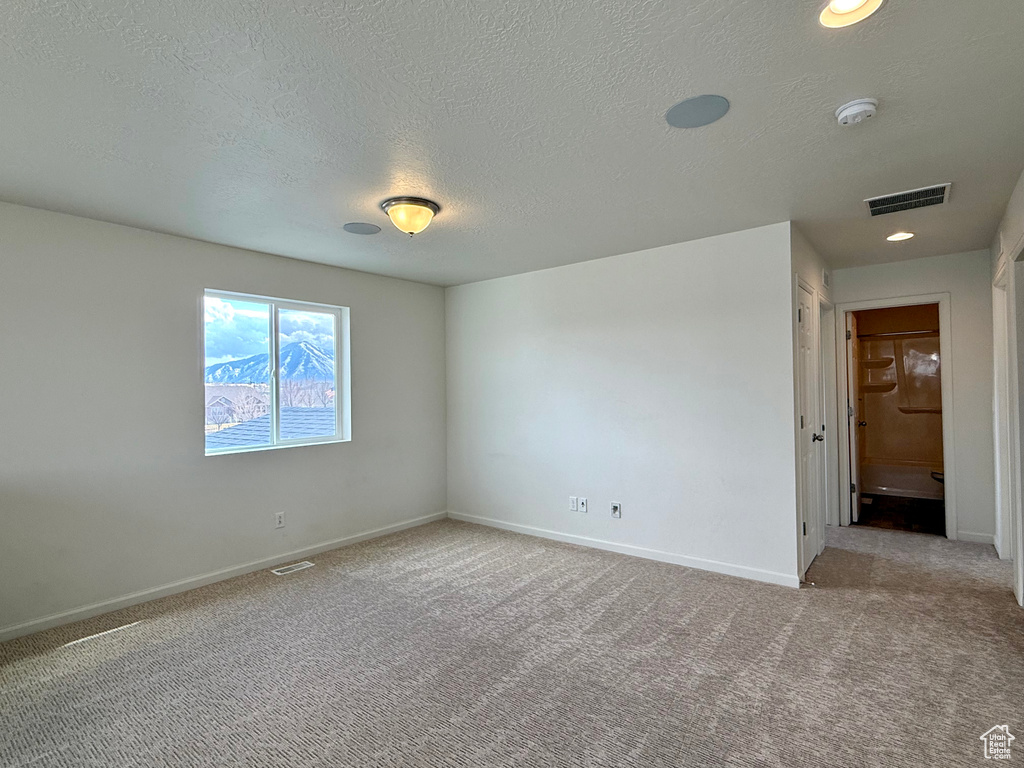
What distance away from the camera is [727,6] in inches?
59.7

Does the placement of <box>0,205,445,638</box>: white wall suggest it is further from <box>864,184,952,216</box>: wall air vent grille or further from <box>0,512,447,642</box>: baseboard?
<box>864,184,952,216</box>: wall air vent grille

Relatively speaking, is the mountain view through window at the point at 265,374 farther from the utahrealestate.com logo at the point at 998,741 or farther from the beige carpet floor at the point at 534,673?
the utahrealestate.com logo at the point at 998,741

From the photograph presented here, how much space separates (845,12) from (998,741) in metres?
2.60

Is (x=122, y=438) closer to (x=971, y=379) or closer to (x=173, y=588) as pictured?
(x=173, y=588)

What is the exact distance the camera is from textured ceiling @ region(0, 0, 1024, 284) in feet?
5.15

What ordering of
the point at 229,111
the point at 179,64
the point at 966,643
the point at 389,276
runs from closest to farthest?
the point at 179,64
the point at 229,111
the point at 966,643
the point at 389,276

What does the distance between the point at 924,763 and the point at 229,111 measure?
3512 mm

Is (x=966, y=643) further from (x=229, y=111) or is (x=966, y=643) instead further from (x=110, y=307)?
(x=110, y=307)

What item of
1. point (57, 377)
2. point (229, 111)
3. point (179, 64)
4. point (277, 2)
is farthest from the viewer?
point (57, 377)

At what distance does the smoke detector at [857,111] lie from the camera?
2016mm

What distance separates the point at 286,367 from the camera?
438 centimetres

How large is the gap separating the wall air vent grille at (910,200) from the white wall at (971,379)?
179 cm

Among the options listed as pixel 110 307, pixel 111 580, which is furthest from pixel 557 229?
pixel 111 580

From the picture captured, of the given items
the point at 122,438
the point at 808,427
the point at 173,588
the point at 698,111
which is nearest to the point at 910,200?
the point at 808,427
